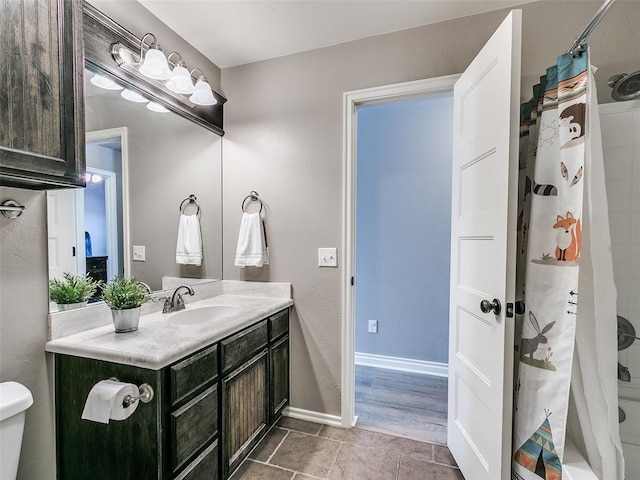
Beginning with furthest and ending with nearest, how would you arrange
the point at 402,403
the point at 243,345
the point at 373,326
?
1. the point at 373,326
2. the point at 402,403
3. the point at 243,345

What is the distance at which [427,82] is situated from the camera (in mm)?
1728

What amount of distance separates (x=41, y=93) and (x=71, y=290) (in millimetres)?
815

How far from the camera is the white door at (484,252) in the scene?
1.17 m

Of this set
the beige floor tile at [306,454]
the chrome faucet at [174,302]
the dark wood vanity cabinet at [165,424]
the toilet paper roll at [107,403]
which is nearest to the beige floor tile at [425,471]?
the beige floor tile at [306,454]

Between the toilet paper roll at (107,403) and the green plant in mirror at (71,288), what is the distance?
0.46m

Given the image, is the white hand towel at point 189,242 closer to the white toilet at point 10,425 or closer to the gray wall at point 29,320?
the gray wall at point 29,320

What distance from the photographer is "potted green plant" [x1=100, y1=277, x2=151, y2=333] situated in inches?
51.2

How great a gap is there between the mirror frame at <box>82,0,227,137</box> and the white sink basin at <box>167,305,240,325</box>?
1.24 metres

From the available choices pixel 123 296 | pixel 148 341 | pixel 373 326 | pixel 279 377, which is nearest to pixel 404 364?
pixel 373 326

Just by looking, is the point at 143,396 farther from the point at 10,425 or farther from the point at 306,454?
the point at 306,454

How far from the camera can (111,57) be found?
1.42 m

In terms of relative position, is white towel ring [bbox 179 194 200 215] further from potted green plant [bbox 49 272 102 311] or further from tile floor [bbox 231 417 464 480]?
tile floor [bbox 231 417 464 480]

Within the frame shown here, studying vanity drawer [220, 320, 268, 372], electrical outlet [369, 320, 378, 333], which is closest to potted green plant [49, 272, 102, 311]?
vanity drawer [220, 320, 268, 372]

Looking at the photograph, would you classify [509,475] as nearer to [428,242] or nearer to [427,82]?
[428,242]
